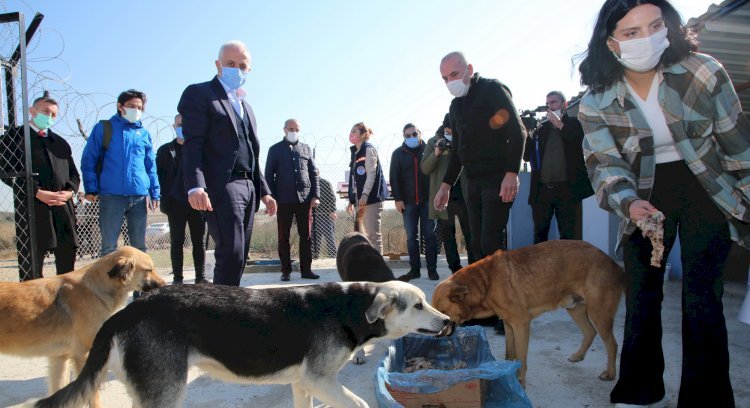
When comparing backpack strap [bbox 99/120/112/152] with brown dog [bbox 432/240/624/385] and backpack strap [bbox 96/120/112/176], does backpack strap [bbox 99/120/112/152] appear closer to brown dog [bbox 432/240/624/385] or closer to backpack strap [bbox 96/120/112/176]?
backpack strap [bbox 96/120/112/176]

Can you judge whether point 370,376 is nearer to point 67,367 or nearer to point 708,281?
point 67,367

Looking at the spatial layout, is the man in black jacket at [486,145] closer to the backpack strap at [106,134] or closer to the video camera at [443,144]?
the video camera at [443,144]

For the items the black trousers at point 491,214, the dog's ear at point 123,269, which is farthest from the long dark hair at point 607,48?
the dog's ear at point 123,269

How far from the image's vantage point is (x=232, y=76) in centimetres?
344

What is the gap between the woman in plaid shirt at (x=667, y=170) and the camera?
7.33 ft

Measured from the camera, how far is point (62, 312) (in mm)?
2928

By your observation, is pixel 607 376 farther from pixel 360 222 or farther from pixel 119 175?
pixel 119 175

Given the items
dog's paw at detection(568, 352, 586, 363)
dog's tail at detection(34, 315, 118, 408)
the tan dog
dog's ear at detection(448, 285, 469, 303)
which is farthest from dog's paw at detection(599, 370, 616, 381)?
the tan dog

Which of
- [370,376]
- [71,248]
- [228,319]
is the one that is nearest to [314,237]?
[71,248]

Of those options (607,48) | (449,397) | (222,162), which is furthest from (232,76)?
(449,397)

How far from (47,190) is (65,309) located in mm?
2149

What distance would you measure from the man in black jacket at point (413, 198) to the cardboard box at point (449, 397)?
4.45 meters

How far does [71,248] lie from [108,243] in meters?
0.61

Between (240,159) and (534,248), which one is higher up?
(240,159)
